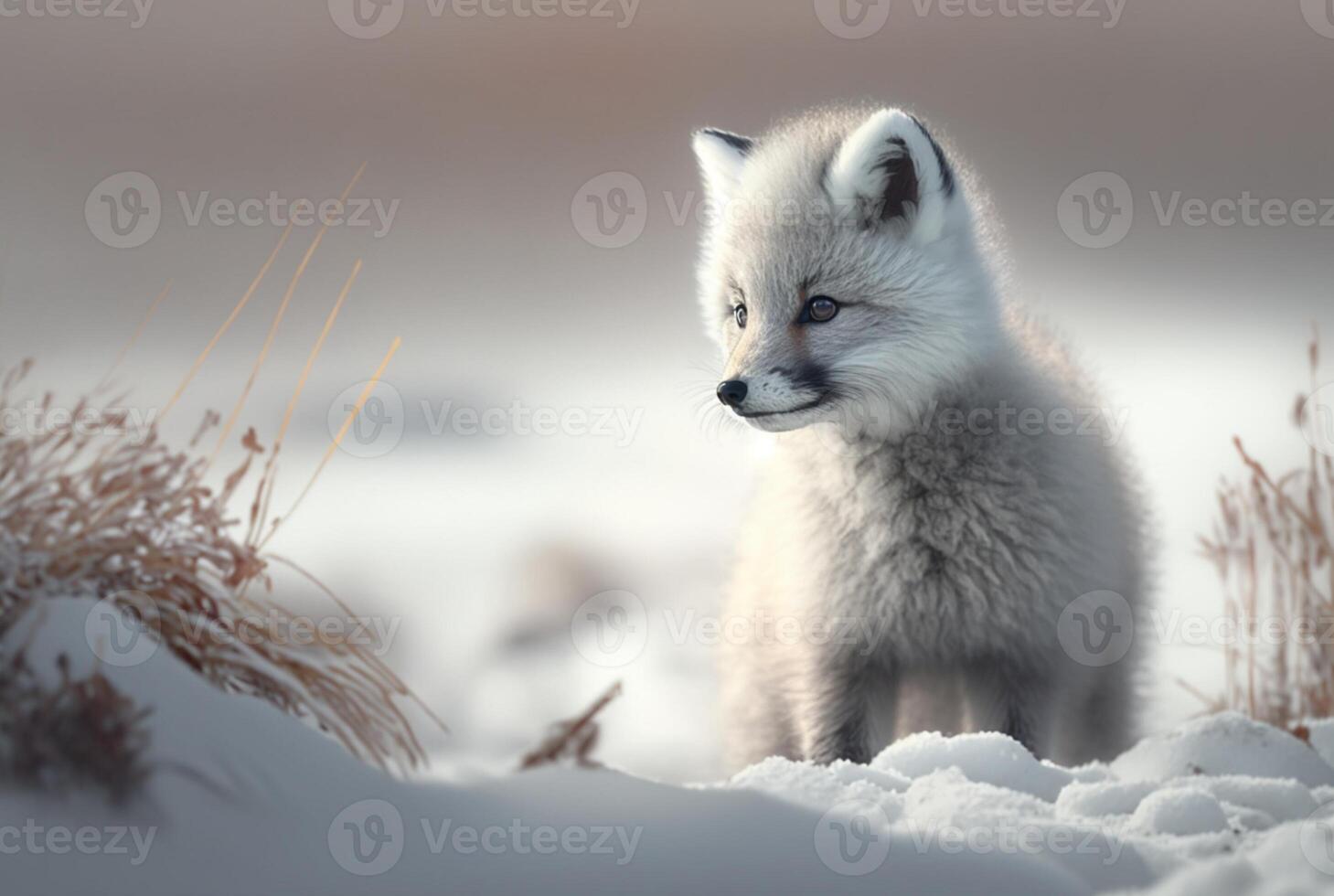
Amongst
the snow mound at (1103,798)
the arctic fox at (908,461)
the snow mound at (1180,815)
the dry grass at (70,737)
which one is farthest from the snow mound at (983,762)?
the dry grass at (70,737)

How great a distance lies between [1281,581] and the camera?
398cm

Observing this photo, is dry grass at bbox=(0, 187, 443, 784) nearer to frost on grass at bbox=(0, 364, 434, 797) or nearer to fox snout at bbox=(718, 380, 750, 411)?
frost on grass at bbox=(0, 364, 434, 797)

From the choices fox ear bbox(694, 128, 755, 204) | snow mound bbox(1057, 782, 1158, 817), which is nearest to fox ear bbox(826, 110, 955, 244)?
fox ear bbox(694, 128, 755, 204)

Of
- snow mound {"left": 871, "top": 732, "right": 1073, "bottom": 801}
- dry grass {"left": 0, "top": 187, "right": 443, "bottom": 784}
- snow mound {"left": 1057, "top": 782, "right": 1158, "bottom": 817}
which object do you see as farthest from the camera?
snow mound {"left": 871, "top": 732, "right": 1073, "bottom": 801}

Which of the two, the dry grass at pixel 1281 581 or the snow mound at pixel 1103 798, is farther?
the dry grass at pixel 1281 581

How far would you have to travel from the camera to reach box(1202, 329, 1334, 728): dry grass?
3.92 metres

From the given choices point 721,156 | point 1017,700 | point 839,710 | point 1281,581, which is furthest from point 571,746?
point 1281,581

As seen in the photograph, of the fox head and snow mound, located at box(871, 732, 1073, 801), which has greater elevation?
the fox head

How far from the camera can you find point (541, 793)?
1.97 metres

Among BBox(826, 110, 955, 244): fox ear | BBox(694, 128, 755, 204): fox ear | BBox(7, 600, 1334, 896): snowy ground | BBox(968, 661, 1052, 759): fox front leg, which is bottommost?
BBox(7, 600, 1334, 896): snowy ground

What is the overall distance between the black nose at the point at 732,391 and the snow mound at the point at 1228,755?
117 cm

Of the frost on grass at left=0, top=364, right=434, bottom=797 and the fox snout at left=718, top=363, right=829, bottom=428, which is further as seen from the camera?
the fox snout at left=718, top=363, right=829, bottom=428

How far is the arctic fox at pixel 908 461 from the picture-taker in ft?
10.2

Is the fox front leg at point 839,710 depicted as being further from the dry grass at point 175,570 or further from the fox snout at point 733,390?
the dry grass at point 175,570
